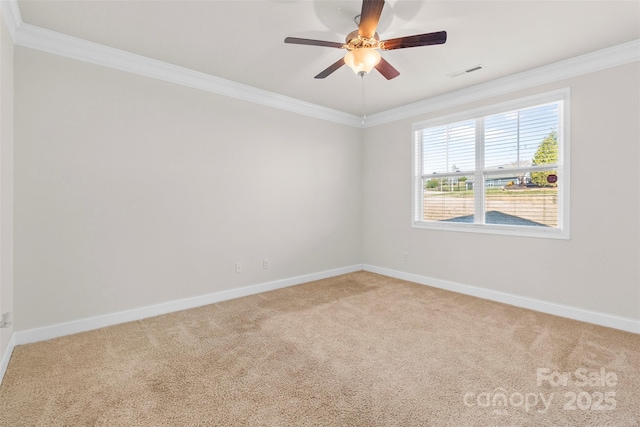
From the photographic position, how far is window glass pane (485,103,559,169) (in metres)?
3.39

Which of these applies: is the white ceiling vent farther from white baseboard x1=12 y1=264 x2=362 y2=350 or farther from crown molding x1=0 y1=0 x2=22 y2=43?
crown molding x1=0 y1=0 x2=22 y2=43

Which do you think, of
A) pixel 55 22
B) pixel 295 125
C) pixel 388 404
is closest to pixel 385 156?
pixel 295 125

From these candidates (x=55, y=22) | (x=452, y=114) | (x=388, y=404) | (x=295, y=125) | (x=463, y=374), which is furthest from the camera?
(x=295, y=125)

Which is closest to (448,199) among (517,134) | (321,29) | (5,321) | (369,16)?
(517,134)

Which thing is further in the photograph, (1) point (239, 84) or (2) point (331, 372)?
(1) point (239, 84)

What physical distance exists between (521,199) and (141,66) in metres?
4.49

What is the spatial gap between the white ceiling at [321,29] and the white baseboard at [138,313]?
2.60 metres

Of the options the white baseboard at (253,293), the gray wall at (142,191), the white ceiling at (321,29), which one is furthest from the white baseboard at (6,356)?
the white ceiling at (321,29)

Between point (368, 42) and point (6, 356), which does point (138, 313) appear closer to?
point (6, 356)

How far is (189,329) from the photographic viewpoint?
9.55 ft

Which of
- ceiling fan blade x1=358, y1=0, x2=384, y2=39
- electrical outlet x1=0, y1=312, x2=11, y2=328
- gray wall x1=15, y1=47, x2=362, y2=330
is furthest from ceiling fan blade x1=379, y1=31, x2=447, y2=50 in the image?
electrical outlet x1=0, y1=312, x2=11, y2=328

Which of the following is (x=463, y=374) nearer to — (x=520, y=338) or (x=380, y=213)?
(x=520, y=338)

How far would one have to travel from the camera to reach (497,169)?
3773 millimetres

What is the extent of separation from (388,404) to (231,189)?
9.49ft
